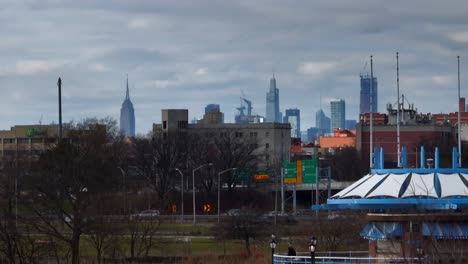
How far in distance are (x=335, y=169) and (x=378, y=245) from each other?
134m

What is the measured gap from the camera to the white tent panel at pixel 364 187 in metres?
54.8

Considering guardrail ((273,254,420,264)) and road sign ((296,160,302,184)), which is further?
road sign ((296,160,302,184))

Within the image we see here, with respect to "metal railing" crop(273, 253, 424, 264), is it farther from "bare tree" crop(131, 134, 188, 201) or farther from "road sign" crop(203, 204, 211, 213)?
"bare tree" crop(131, 134, 188, 201)

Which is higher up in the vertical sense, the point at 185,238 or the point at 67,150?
the point at 67,150

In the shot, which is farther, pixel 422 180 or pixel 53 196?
pixel 53 196

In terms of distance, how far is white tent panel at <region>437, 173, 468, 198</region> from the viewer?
53062 millimetres

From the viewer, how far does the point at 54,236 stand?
78188mm

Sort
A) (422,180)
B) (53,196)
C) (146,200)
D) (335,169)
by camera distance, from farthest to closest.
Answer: (335,169) < (146,200) < (53,196) < (422,180)

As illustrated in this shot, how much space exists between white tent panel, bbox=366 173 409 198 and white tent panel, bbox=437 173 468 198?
5.13 ft

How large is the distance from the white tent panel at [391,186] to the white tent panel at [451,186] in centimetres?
156

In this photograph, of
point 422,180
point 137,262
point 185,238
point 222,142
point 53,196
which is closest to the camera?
point 422,180

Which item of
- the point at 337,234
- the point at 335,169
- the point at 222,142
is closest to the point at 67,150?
the point at 337,234

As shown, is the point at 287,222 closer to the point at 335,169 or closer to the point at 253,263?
the point at 253,263

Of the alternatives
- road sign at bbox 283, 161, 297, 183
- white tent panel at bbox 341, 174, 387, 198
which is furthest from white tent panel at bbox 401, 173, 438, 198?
road sign at bbox 283, 161, 297, 183
